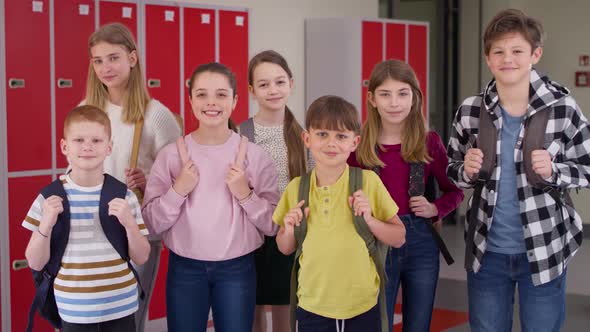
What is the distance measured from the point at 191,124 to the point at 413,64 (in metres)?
2.87

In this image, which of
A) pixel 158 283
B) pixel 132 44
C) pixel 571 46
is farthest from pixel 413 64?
pixel 132 44

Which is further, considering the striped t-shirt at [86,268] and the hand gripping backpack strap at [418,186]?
the hand gripping backpack strap at [418,186]

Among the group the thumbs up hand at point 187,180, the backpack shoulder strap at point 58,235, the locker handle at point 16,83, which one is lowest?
the backpack shoulder strap at point 58,235

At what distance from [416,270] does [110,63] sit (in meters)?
1.33

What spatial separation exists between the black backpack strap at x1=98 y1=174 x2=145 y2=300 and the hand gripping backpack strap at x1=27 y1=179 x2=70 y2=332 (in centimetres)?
11

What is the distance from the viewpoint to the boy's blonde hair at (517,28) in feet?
8.58

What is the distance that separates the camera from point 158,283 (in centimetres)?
482

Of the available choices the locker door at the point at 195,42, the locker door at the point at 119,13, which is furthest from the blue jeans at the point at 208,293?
the locker door at the point at 195,42

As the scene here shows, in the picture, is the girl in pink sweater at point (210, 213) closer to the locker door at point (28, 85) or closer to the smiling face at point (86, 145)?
the smiling face at point (86, 145)

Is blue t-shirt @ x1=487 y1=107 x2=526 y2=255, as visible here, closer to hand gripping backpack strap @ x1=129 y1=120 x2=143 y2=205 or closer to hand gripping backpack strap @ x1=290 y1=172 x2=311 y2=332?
hand gripping backpack strap @ x1=290 y1=172 x2=311 y2=332

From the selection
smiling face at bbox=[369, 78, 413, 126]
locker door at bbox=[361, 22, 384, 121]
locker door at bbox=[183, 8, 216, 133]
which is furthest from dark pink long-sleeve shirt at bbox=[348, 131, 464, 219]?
locker door at bbox=[361, 22, 384, 121]

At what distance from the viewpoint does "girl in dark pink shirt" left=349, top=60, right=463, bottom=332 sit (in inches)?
113

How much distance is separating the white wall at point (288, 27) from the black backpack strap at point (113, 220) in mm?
3676

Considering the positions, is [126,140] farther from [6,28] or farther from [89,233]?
[6,28]
